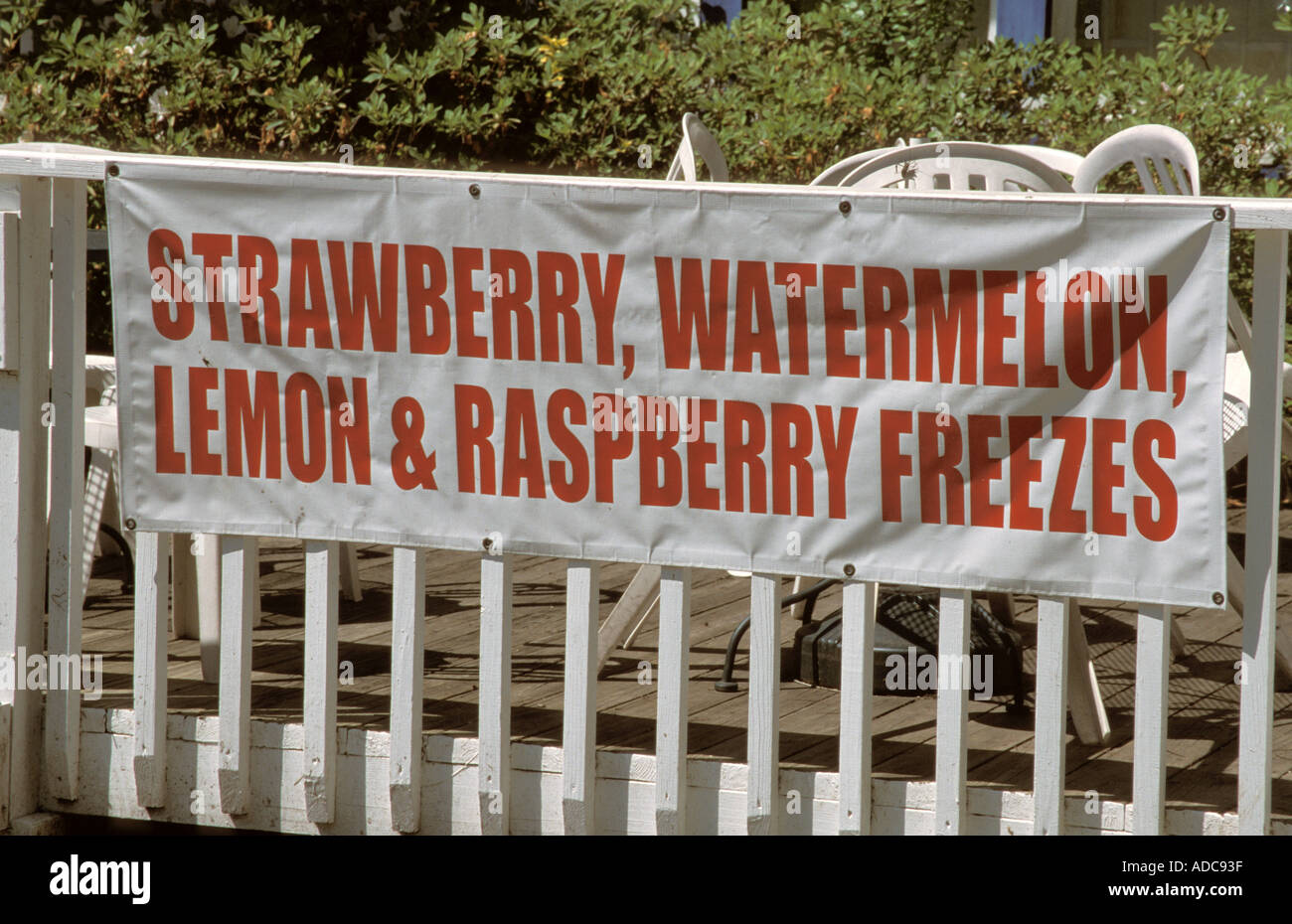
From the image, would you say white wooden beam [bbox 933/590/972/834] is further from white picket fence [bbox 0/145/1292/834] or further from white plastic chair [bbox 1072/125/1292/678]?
white plastic chair [bbox 1072/125/1292/678]

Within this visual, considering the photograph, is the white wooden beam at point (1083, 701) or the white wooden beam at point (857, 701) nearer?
the white wooden beam at point (857, 701)

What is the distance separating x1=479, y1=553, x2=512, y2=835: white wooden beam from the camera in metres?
2.91

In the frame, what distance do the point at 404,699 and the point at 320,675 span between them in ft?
0.60

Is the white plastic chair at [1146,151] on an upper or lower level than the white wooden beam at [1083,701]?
upper

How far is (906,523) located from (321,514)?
1107 millimetres

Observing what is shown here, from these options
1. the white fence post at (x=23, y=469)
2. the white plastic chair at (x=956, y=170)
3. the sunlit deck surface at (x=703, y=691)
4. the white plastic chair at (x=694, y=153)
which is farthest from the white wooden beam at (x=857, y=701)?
the white fence post at (x=23, y=469)

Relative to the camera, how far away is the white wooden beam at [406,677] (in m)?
2.95

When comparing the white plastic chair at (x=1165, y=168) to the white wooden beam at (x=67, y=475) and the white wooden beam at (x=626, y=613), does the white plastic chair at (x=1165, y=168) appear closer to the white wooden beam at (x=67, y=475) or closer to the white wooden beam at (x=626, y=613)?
the white wooden beam at (x=626, y=613)

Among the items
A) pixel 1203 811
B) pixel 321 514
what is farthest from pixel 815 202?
pixel 1203 811

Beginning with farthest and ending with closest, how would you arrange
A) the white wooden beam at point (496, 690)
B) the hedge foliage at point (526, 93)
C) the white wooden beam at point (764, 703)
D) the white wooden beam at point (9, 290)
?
the hedge foliage at point (526, 93), the white wooden beam at point (9, 290), the white wooden beam at point (496, 690), the white wooden beam at point (764, 703)

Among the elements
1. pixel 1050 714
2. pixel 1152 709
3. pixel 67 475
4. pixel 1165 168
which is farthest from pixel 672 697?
pixel 1165 168

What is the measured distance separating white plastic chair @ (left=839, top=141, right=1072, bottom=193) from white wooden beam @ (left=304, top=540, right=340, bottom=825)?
4.85 feet

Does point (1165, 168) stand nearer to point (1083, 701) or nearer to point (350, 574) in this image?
point (1083, 701)
